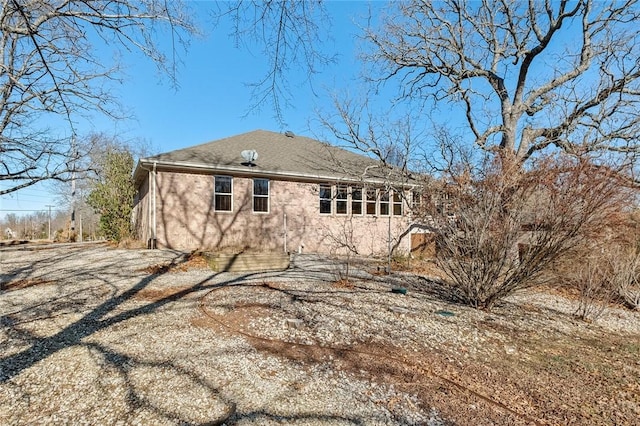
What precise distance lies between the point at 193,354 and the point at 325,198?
11.0 m

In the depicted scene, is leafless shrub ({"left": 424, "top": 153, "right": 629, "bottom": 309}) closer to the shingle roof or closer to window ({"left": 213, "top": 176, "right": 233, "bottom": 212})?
the shingle roof

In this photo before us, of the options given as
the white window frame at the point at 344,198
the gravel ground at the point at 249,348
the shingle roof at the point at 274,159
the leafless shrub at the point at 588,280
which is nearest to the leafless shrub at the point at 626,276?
the leafless shrub at the point at 588,280

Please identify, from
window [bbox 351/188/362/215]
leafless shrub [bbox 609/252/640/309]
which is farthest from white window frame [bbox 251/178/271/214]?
leafless shrub [bbox 609/252/640/309]

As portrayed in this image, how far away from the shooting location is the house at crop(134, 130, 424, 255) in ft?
37.2

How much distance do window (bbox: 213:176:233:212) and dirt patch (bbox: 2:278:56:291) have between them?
580 centimetres

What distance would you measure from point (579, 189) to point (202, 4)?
5.68m

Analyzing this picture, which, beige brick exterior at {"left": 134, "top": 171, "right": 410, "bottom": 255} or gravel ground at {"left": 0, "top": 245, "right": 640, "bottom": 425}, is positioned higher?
beige brick exterior at {"left": 134, "top": 171, "right": 410, "bottom": 255}

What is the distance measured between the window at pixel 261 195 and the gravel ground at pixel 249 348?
594 cm

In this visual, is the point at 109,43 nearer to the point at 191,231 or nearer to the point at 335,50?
the point at 335,50

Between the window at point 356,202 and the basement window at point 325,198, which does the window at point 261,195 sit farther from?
the window at point 356,202

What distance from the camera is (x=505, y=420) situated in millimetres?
2605

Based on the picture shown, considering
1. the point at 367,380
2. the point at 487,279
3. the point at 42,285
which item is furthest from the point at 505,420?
the point at 42,285

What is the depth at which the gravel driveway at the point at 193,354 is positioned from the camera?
2533 mm

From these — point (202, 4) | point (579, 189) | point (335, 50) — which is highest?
point (202, 4)
